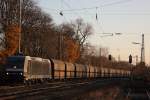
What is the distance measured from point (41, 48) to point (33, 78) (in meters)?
52.7

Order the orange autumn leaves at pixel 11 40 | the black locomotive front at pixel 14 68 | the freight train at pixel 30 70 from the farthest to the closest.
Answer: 1. the orange autumn leaves at pixel 11 40
2. the freight train at pixel 30 70
3. the black locomotive front at pixel 14 68

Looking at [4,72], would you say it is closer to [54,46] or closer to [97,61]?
[54,46]

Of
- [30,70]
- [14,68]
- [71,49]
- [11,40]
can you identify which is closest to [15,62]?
[14,68]

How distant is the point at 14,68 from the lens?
4319 cm

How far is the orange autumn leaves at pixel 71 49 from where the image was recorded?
121006 millimetres

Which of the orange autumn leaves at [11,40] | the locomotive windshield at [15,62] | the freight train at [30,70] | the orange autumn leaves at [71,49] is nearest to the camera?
the freight train at [30,70]

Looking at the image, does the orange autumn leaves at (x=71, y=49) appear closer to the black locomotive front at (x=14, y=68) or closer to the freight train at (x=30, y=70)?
the freight train at (x=30, y=70)

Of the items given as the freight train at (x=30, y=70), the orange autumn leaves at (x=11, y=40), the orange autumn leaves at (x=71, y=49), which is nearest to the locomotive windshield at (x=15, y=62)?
the freight train at (x=30, y=70)

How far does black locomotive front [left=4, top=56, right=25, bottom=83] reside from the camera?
42500 mm

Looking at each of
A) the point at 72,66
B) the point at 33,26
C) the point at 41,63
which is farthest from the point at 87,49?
the point at 41,63

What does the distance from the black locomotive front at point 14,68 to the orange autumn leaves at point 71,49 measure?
252ft

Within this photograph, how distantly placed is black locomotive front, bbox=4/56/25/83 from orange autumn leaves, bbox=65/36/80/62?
76.8 m

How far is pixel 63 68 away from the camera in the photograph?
226 feet

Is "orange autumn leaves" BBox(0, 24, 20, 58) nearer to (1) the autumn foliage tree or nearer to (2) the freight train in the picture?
(1) the autumn foliage tree
